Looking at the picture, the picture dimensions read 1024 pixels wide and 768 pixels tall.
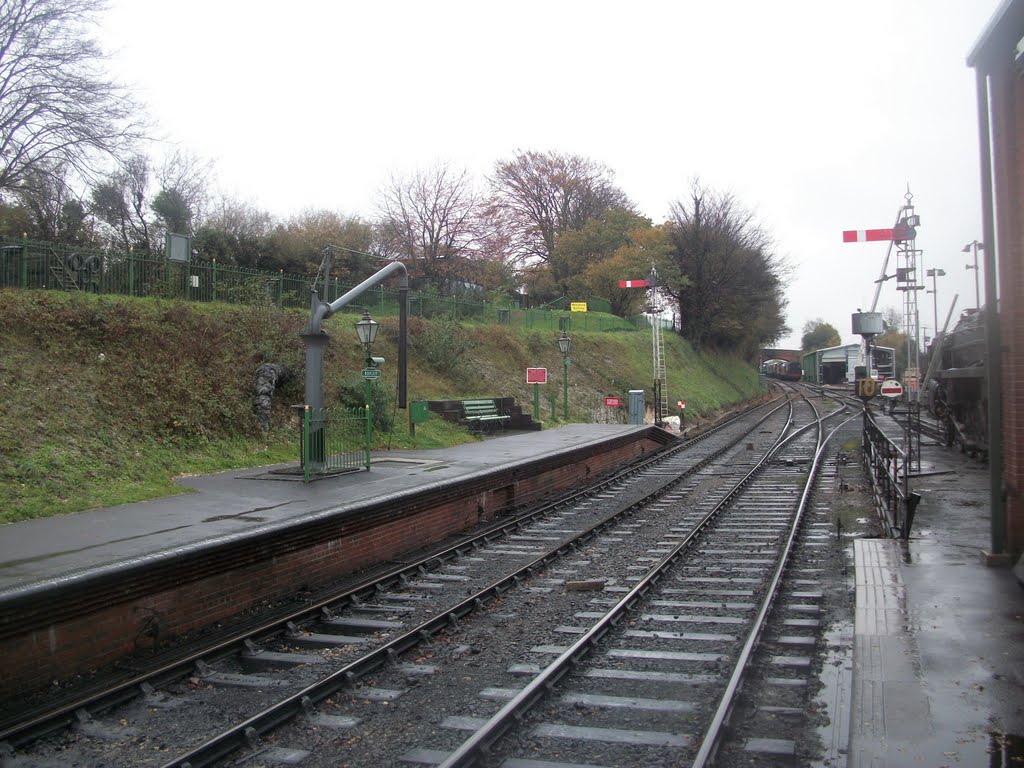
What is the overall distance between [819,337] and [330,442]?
108 metres

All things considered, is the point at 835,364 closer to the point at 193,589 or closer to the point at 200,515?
the point at 200,515

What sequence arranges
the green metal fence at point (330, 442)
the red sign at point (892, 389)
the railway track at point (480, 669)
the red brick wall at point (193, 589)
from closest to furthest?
the railway track at point (480, 669) < the red brick wall at point (193, 589) < the green metal fence at point (330, 442) < the red sign at point (892, 389)

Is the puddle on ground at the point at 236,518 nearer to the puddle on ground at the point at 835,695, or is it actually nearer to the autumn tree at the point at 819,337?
the puddle on ground at the point at 835,695

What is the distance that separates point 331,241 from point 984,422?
22.7 m

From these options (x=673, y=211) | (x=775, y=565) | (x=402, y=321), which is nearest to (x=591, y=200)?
(x=673, y=211)

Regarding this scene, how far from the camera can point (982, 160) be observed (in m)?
8.09

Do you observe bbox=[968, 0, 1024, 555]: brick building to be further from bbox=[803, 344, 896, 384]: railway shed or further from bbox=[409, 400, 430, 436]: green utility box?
bbox=[803, 344, 896, 384]: railway shed

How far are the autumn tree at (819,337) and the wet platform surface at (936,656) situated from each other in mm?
104218

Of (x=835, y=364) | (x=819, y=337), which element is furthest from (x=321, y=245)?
(x=819, y=337)

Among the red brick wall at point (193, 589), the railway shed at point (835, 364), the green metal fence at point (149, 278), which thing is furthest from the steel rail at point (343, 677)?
the railway shed at point (835, 364)

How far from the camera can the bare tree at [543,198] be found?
51.1 metres

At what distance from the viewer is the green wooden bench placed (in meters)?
21.5

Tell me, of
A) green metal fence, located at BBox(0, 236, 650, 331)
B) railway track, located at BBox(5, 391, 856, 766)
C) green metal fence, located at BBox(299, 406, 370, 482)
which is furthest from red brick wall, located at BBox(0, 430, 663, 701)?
green metal fence, located at BBox(0, 236, 650, 331)

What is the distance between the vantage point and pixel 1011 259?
7863 mm
